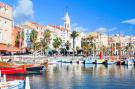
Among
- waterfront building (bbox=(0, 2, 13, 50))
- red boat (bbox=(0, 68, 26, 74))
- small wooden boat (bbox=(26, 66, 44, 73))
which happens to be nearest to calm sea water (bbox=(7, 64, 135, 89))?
small wooden boat (bbox=(26, 66, 44, 73))

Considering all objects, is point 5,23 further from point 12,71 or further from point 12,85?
point 12,85

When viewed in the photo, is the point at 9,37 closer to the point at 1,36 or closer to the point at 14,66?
the point at 1,36

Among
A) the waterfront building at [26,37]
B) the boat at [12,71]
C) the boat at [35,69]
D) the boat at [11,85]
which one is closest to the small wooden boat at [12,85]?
the boat at [11,85]

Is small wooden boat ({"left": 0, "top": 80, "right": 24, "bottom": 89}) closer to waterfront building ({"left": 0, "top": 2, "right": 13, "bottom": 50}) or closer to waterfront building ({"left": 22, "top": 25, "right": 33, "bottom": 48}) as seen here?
waterfront building ({"left": 0, "top": 2, "right": 13, "bottom": 50})

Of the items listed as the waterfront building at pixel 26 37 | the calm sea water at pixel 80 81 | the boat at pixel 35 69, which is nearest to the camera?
the calm sea water at pixel 80 81

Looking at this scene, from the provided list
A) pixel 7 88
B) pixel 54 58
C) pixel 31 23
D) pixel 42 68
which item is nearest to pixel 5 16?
pixel 42 68

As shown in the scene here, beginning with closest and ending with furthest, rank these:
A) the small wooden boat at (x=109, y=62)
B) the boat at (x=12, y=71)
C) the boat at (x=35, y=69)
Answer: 1. the boat at (x=12, y=71)
2. the boat at (x=35, y=69)
3. the small wooden boat at (x=109, y=62)

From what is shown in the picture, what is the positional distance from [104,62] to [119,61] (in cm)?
662

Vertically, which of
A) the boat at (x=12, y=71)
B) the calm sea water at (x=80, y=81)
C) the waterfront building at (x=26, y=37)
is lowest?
the calm sea water at (x=80, y=81)

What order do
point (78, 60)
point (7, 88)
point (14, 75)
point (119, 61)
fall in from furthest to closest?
point (78, 60), point (119, 61), point (14, 75), point (7, 88)

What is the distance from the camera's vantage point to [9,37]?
10881 centimetres

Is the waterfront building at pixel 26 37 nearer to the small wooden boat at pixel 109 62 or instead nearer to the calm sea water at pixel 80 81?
the small wooden boat at pixel 109 62

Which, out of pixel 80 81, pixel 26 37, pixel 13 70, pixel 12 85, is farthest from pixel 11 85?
pixel 26 37

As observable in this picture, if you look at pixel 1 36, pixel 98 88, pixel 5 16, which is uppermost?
pixel 5 16
